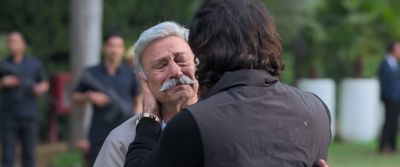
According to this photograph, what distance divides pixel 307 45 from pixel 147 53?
15.4 m

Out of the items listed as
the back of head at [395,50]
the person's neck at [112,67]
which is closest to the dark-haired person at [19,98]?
the person's neck at [112,67]

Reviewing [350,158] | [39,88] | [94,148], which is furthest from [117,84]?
[350,158]

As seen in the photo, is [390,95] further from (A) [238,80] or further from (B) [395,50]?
(A) [238,80]

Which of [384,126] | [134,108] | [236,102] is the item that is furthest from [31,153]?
[236,102]

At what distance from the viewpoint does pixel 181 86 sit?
3.62 metres

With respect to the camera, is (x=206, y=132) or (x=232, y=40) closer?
(x=206, y=132)

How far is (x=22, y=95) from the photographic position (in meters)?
11.2

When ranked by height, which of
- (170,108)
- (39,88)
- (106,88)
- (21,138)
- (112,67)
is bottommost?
(21,138)

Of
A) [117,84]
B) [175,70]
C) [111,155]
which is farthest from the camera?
[117,84]

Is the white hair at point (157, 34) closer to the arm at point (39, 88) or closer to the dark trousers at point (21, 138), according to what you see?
the arm at point (39, 88)

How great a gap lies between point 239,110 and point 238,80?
102 mm

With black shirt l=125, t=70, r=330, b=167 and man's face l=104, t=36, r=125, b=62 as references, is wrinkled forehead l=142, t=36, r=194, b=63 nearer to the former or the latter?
black shirt l=125, t=70, r=330, b=167

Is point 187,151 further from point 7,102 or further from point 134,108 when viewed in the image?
point 7,102

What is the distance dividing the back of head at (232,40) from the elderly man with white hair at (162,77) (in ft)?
1.38
